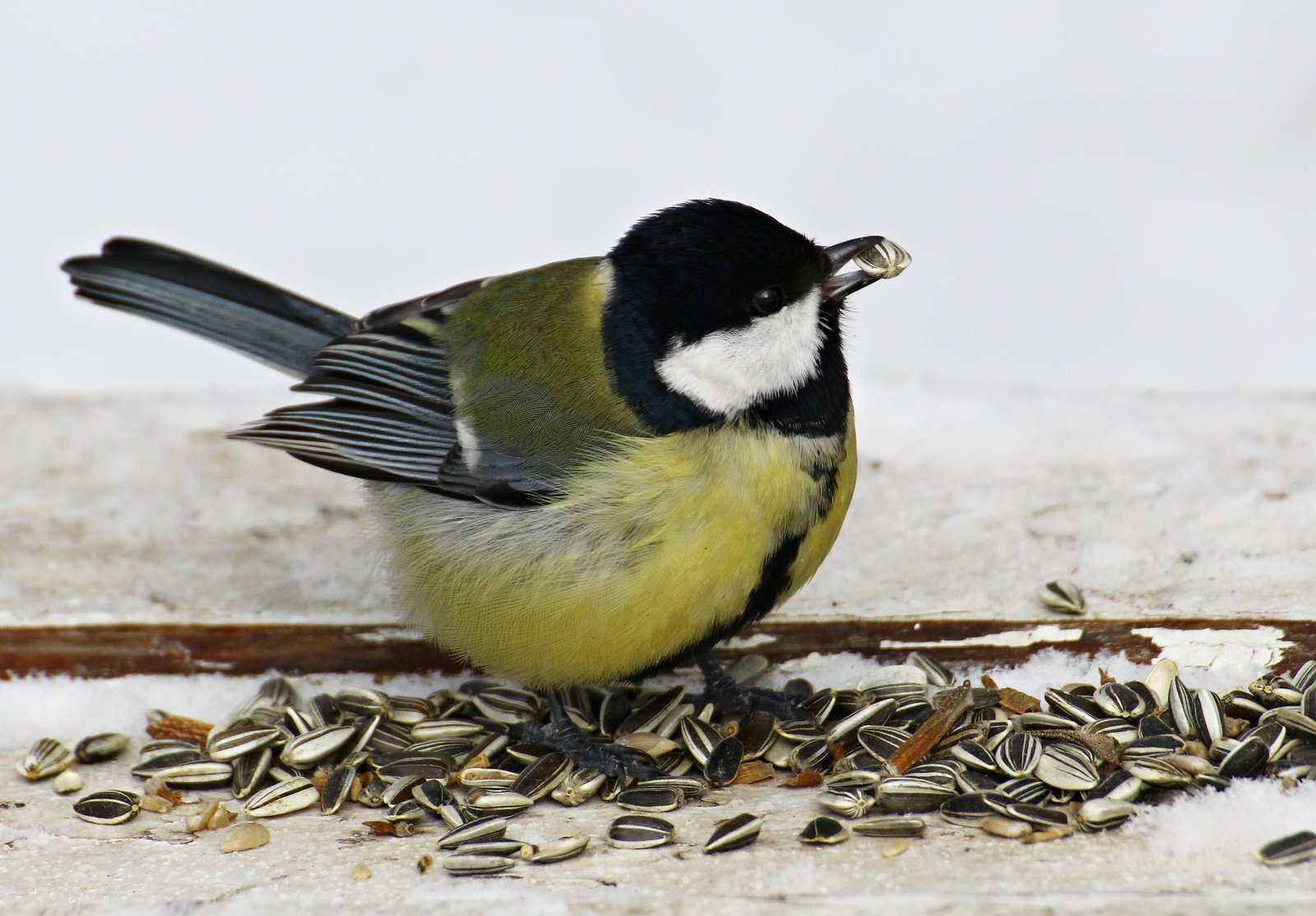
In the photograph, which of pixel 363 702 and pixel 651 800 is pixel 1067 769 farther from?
pixel 363 702

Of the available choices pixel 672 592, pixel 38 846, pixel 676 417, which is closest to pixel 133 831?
pixel 38 846

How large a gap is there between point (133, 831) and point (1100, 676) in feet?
5.99

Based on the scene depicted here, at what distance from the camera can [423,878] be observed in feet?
5.75

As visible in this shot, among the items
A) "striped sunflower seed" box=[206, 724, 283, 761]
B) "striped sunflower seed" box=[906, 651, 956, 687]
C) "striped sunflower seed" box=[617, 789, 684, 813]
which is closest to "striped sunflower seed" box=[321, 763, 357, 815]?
"striped sunflower seed" box=[206, 724, 283, 761]

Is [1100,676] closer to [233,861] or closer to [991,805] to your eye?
[991,805]

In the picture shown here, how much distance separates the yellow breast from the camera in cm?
200

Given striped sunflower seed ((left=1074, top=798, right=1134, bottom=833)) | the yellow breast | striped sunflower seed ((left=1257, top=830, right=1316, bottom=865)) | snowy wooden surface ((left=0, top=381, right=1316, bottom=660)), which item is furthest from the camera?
snowy wooden surface ((left=0, top=381, right=1316, bottom=660))

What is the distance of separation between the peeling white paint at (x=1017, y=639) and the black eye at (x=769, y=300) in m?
0.81

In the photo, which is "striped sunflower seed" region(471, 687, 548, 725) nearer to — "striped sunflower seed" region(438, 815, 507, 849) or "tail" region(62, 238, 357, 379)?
"striped sunflower seed" region(438, 815, 507, 849)

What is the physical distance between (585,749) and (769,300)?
91cm

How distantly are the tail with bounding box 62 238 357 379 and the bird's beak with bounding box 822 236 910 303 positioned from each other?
1234 millimetres

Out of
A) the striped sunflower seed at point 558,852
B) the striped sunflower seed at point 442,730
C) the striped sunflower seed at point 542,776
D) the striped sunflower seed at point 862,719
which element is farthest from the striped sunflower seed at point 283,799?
the striped sunflower seed at point 862,719

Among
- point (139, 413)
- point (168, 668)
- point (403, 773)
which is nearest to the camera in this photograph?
point (403, 773)

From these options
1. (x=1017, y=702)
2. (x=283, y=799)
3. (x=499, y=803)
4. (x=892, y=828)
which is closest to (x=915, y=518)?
(x=1017, y=702)
